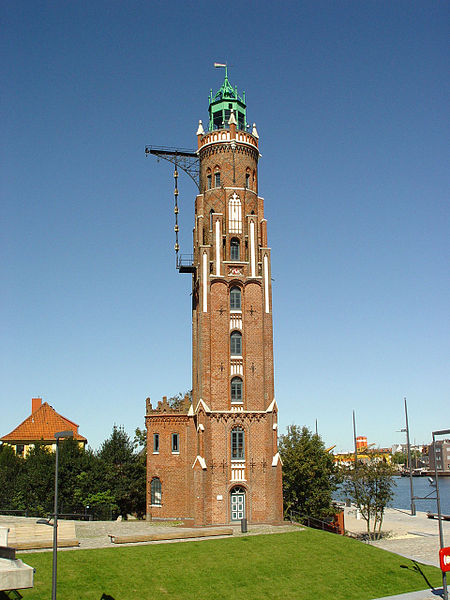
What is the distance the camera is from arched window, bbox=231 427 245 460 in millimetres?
44812

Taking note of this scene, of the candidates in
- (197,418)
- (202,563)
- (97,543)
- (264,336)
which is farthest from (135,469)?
(202,563)

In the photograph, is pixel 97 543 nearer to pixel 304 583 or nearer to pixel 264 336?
pixel 304 583

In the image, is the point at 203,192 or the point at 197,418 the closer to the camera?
the point at 197,418

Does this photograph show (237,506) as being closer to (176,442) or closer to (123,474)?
(176,442)

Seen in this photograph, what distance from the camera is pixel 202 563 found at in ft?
102

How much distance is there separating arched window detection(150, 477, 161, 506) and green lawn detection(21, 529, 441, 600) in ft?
42.3

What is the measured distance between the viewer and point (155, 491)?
48.2m

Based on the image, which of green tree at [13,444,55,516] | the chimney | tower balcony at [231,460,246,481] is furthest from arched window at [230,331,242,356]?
the chimney

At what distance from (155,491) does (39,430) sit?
28.6m

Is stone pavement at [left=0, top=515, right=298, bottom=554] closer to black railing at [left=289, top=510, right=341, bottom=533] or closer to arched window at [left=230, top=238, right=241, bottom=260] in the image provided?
black railing at [left=289, top=510, right=341, bottom=533]

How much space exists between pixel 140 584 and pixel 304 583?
303 inches

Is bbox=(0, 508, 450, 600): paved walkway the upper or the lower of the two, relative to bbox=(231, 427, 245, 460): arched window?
lower

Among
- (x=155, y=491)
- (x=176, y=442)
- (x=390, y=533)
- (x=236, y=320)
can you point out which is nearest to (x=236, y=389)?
(x=236, y=320)

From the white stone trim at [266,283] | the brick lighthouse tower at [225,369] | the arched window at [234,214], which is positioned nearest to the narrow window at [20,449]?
the brick lighthouse tower at [225,369]
